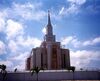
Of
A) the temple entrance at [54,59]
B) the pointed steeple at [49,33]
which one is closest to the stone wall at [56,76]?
the temple entrance at [54,59]

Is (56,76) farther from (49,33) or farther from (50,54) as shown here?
(49,33)

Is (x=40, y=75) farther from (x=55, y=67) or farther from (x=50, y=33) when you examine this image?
(x=50, y=33)

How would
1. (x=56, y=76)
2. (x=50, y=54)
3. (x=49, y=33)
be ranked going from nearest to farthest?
1. (x=56, y=76)
2. (x=50, y=54)
3. (x=49, y=33)

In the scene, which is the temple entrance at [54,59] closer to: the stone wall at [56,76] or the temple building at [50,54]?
the temple building at [50,54]

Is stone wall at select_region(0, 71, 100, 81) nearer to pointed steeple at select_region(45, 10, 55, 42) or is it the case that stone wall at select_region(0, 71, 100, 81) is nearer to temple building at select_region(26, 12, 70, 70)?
temple building at select_region(26, 12, 70, 70)

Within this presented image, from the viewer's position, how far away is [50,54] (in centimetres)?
9975

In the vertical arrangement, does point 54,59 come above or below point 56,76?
above

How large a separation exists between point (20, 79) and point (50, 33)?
30284 mm

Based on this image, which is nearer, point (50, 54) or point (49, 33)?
point (50, 54)

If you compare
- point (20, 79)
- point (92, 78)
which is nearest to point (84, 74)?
point (92, 78)

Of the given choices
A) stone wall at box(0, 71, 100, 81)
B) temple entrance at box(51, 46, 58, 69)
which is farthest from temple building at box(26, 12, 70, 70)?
stone wall at box(0, 71, 100, 81)

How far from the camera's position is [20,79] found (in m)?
84.0

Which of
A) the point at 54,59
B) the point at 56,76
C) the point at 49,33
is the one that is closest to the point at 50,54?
the point at 54,59

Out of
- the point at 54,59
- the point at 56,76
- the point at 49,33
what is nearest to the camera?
the point at 56,76
